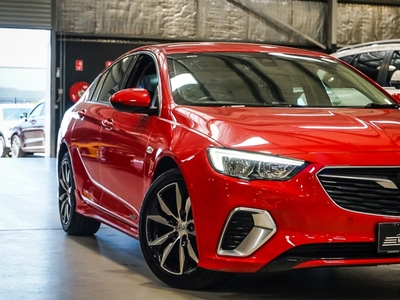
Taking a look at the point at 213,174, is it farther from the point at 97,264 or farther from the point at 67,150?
the point at 67,150

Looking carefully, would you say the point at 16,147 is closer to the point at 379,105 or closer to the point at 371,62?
the point at 371,62

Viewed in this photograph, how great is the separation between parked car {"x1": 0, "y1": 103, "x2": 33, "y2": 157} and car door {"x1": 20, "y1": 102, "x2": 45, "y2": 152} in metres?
0.62

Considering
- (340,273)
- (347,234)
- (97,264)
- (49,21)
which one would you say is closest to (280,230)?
(347,234)

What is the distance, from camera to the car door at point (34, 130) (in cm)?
1844

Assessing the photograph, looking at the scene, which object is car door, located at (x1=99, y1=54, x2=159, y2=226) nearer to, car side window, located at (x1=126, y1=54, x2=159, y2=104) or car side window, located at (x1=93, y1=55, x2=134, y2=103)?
car side window, located at (x1=126, y1=54, x2=159, y2=104)

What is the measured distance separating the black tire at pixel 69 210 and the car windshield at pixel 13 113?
1322 cm

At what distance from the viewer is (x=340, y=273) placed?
505cm

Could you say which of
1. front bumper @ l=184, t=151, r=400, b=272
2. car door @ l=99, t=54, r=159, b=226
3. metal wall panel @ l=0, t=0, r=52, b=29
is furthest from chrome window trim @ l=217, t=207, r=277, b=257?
metal wall panel @ l=0, t=0, r=52, b=29

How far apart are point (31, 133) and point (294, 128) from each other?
49.2ft

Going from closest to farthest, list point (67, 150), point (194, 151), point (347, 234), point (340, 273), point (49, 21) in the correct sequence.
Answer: point (347, 234), point (194, 151), point (340, 273), point (67, 150), point (49, 21)

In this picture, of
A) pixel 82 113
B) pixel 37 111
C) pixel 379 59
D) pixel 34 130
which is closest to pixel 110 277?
pixel 82 113

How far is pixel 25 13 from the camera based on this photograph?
17734 mm

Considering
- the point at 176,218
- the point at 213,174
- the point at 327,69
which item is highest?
the point at 327,69

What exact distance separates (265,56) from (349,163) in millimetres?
1745
